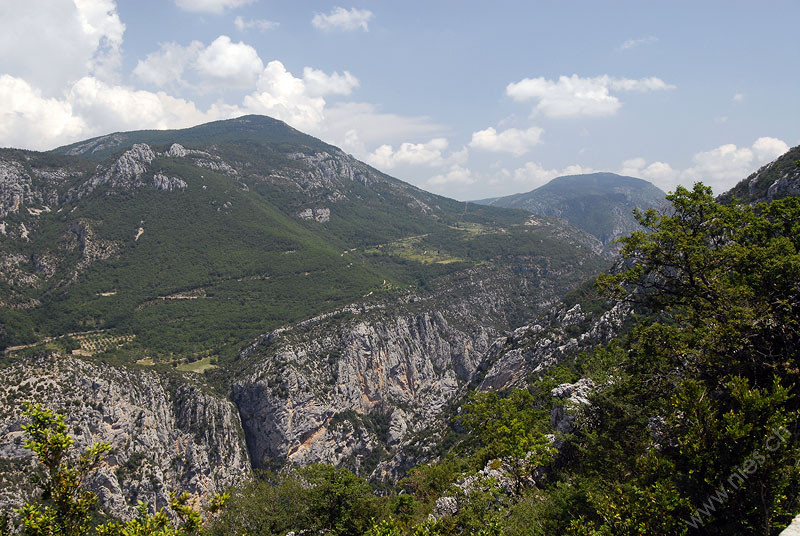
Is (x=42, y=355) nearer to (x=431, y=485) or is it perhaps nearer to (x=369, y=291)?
(x=431, y=485)

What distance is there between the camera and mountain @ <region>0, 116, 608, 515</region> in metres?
79.8

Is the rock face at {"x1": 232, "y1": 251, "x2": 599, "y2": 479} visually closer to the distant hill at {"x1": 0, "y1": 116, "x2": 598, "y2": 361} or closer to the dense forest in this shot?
the distant hill at {"x1": 0, "y1": 116, "x2": 598, "y2": 361}

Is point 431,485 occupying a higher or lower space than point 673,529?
lower

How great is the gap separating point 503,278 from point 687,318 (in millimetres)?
175542

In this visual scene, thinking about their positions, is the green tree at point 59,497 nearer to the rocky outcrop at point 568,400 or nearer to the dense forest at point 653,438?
the dense forest at point 653,438

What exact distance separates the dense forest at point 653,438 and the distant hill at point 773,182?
34.8 m

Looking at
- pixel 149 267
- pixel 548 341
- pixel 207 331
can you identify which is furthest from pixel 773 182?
pixel 149 267

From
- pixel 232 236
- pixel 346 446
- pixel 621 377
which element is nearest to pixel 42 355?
pixel 346 446

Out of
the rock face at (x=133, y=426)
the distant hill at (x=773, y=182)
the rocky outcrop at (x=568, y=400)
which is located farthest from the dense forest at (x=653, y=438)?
the rock face at (x=133, y=426)

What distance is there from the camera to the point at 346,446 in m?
105

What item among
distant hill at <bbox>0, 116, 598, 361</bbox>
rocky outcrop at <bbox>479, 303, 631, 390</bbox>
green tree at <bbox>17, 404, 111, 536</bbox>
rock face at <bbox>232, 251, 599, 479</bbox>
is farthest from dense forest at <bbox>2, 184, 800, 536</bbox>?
distant hill at <bbox>0, 116, 598, 361</bbox>

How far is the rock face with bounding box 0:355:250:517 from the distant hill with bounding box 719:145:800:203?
102820 millimetres

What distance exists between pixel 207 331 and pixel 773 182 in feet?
455

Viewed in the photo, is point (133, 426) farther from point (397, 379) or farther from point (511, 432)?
point (511, 432)
